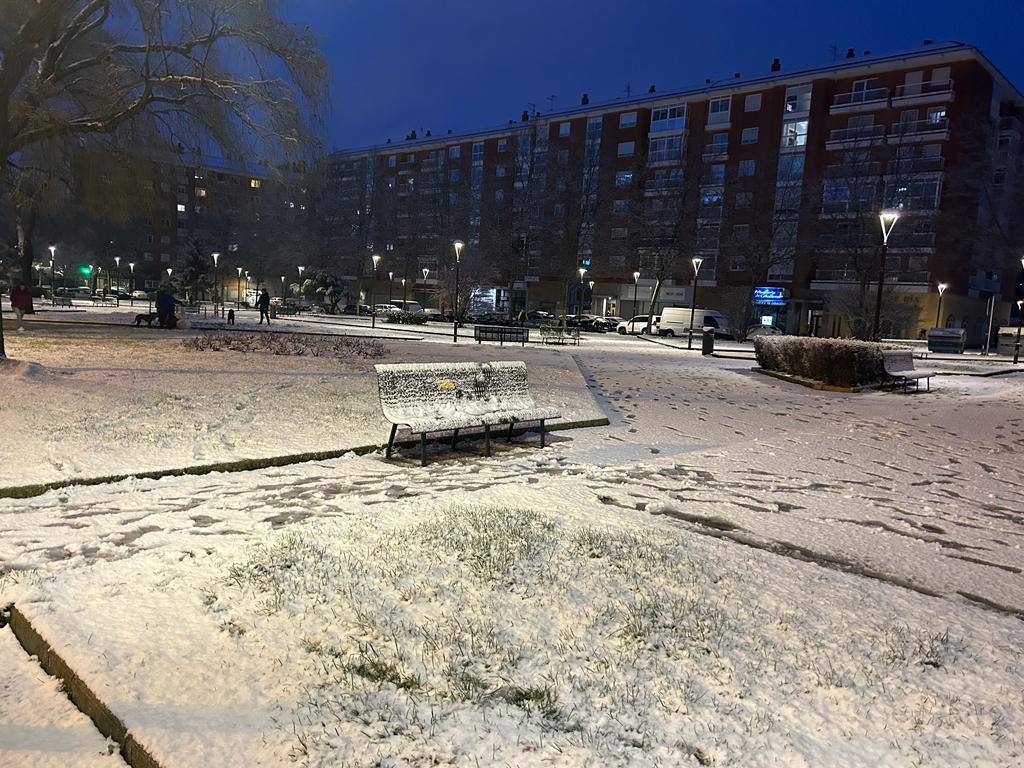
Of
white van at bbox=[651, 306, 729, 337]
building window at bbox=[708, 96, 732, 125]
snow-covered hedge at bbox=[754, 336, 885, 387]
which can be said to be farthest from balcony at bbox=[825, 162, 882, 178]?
snow-covered hedge at bbox=[754, 336, 885, 387]

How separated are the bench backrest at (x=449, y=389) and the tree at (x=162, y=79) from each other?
9.52 metres

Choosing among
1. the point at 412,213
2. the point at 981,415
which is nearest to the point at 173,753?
the point at 981,415

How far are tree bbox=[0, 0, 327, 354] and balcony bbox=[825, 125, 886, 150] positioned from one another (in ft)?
135

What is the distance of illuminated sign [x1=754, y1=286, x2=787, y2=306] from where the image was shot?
5141cm

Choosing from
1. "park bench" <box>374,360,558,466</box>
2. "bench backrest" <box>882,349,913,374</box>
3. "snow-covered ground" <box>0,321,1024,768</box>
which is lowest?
"snow-covered ground" <box>0,321,1024,768</box>

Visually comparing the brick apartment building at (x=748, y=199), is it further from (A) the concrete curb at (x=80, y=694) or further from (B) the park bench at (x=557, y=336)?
(A) the concrete curb at (x=80, y=694)

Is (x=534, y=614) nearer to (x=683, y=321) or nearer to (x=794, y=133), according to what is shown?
(x=683, y=321)

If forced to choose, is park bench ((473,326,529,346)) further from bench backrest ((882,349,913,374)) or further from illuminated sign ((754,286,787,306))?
illuminated sign ((754,286,787,306))

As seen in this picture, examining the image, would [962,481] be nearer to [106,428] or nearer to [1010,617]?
[1010,617]

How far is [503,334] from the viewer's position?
2691 centimetres

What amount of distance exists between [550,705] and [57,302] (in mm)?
47988

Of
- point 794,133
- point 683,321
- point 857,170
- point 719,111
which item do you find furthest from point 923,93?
point 683,321

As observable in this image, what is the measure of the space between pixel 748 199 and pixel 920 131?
1160 centimetres

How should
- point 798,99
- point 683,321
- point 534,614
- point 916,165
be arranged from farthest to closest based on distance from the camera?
point 798,99
point 916,165
point 683,321
point 534,614
